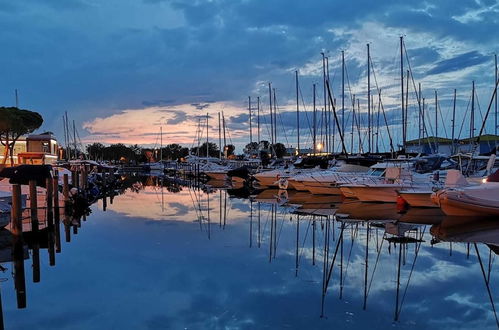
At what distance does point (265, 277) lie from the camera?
468 inches

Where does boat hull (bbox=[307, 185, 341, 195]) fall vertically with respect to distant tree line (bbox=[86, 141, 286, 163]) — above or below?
below

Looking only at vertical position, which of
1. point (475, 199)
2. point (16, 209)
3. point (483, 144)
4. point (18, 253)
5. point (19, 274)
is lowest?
point (19, 274)

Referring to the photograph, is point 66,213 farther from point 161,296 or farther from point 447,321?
point 447,321

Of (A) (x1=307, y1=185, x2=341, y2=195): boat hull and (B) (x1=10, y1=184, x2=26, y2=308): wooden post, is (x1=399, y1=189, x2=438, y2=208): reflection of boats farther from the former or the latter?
(B) (x1=10, y1=184, x2=26, y2=308): wooden post

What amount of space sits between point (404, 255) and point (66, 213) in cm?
1884

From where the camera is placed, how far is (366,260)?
536 inches

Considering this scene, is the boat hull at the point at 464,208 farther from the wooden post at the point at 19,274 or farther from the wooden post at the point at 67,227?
the wooden post at the point at 19,274

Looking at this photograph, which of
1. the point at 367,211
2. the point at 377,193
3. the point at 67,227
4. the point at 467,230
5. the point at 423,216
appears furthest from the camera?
the point at 377,193

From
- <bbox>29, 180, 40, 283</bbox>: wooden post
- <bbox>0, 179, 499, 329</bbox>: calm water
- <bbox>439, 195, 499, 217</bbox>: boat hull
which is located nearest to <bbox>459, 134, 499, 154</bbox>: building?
<bbox>439, 195, 499, 217</bbox>: boat hull

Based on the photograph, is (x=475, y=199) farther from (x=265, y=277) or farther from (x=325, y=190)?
(x=325, y=190)

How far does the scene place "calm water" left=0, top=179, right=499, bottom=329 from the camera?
8.93 metres

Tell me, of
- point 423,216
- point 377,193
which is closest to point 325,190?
point 377,193

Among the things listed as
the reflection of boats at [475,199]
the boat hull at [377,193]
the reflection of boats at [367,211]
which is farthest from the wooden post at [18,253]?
the boat hull at [377,193]

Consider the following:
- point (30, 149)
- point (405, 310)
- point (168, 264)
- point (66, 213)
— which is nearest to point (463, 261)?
point (405, 310)
